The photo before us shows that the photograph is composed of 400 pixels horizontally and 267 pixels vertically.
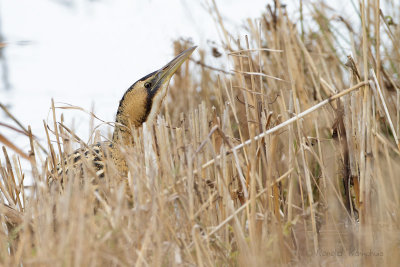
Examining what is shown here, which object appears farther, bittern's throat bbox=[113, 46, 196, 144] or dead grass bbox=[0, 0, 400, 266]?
bittern's throat bbox=[113, 46, 196, 144]

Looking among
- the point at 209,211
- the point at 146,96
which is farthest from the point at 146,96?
the point at 209,211

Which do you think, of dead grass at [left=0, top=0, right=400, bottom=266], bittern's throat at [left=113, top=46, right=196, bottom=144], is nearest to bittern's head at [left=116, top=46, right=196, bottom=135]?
bittern's throat at [left=113, top=46, right=196, bottom=144]

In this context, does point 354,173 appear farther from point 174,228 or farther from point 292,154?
A: point 174,228

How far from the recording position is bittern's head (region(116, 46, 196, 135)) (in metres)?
2.86

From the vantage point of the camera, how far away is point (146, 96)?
2.90 meters

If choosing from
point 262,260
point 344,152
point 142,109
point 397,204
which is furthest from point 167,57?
point 262,260

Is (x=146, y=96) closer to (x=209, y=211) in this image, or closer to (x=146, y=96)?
(x=146, y=96)

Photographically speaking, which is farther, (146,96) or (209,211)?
(146,96)

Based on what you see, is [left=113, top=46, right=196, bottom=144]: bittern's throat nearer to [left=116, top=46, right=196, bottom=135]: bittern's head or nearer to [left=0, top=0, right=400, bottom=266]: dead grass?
[left=116, top=46, right=196, bottom=135]: bittern's head

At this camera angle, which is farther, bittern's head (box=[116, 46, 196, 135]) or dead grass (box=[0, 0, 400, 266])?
bittern's head (box=[116, 46, 196, 135])

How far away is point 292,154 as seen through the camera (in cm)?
204

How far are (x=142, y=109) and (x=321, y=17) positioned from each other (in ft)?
4.02

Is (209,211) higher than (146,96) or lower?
lower

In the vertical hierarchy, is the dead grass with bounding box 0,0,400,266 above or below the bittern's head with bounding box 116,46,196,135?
below
